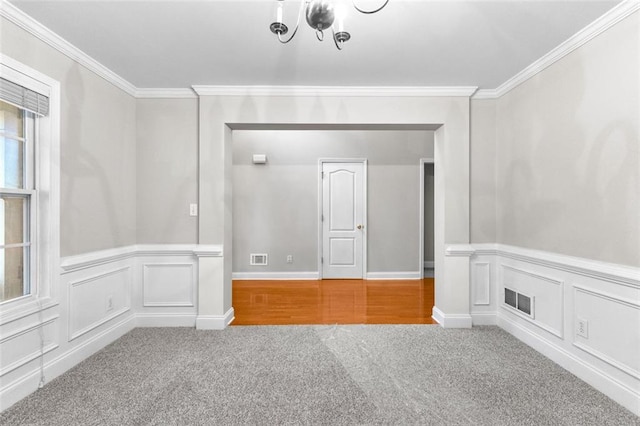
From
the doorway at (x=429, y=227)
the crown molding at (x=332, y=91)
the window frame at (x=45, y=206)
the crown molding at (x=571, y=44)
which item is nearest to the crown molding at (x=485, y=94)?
the crown molding at (x=571, y=44)

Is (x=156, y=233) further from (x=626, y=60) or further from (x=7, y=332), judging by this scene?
(x=626, y=60)

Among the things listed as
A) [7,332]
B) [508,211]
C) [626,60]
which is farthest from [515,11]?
[7,332]

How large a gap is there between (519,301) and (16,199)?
430cm

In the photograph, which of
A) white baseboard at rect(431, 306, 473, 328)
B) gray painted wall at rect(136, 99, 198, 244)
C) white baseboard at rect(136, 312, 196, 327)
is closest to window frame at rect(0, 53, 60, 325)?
gray painted wall at rect(136, 99, 198, 244)

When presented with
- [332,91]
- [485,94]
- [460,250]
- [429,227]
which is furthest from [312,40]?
[429,227]

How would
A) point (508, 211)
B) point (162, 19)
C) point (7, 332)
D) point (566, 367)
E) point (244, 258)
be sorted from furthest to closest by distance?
point (244, 258) < point (508, 211) < point (566, 367) < point (162, 19) < point (7, 332)

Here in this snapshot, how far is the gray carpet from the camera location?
1.89m

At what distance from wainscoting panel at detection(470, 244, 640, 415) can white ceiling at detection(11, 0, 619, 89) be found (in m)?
1.74

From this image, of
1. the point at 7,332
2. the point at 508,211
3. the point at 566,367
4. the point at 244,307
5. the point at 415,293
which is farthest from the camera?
the point at 415,293

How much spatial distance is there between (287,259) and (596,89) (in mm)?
4447

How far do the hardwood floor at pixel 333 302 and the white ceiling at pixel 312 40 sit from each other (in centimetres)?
258

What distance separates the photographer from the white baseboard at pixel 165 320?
10.9ft

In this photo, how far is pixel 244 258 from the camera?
541 centimetres

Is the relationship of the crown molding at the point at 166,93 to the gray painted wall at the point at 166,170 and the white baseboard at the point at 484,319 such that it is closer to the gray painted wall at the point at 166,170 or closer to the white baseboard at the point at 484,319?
the gray painted wall at the point at 166,170
